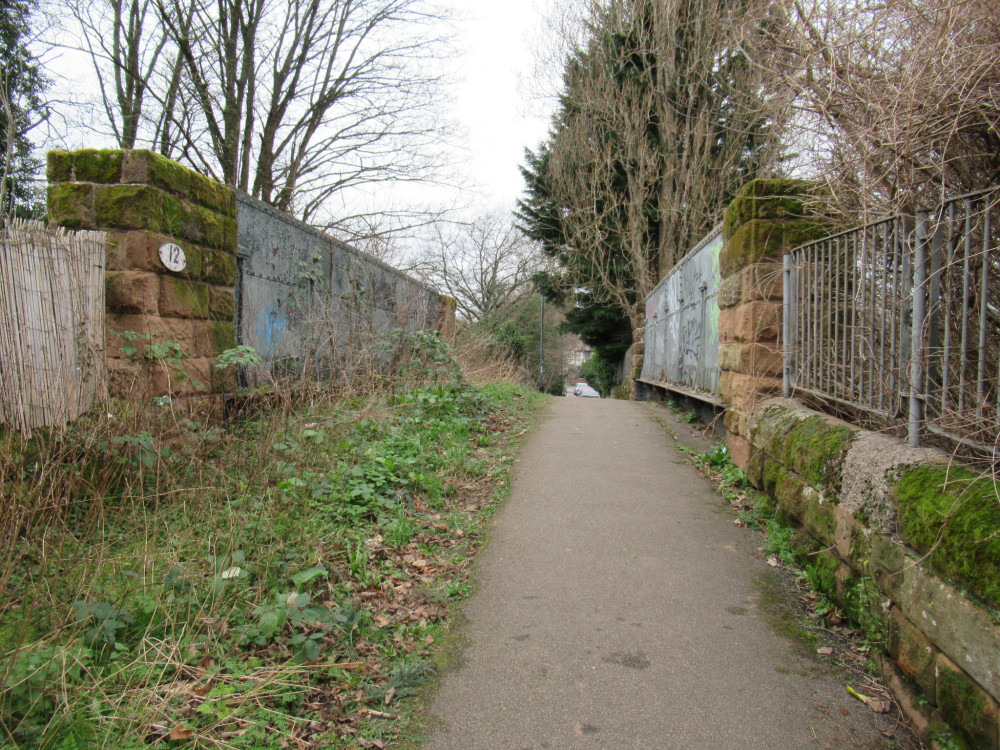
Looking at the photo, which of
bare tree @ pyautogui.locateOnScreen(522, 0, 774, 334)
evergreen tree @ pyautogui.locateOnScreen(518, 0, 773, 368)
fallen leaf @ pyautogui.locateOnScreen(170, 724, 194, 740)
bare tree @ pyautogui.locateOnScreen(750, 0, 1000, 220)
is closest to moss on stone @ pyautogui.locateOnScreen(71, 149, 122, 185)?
fallen leaf @ pyautogui.locateOnScreen(170, 724, 194, 740)

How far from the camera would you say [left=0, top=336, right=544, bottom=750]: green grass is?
2.27 metres

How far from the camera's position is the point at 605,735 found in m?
2.35

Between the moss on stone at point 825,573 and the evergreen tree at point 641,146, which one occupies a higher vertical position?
the evergreen tree at point 641,146

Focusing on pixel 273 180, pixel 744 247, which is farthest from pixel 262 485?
pixel 273 180

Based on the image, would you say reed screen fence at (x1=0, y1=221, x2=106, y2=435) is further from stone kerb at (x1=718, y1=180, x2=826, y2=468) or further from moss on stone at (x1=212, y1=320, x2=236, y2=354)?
stone kerb at (x1=718, y1=180, x2=826, y2=468)

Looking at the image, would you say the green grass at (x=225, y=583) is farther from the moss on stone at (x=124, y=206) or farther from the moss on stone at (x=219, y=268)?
the moss on stone at (x=124, y=206)

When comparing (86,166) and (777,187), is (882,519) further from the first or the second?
(86,166)

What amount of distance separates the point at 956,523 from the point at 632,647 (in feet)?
4.73

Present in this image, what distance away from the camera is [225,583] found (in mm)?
2979

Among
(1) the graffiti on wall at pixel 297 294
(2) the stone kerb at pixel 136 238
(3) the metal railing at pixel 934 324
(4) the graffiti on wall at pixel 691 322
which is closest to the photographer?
(3) the metal railing at pixel 934 324

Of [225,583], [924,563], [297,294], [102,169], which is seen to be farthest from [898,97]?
[297,294]

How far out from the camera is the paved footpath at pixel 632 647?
2385 millimetres

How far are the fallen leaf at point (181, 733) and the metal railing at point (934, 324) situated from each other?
2.90 m

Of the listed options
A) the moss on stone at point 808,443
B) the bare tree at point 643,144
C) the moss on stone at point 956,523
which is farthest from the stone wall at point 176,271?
the bare tree at point 643,144
